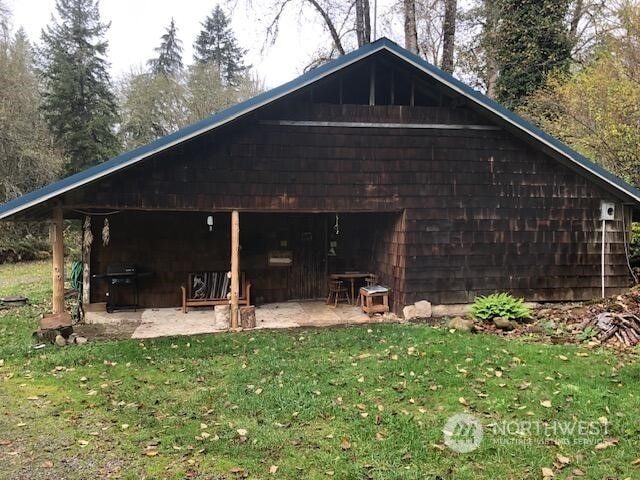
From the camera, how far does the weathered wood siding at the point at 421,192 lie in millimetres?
7980

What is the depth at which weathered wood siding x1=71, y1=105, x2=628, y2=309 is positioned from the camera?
7980 millimetres

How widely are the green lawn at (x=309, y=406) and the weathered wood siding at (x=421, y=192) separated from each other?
222 centimetres

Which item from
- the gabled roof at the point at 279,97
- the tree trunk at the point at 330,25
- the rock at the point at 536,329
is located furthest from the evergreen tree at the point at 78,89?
the rock at the point at 536,329

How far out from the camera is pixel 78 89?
22.2 meters

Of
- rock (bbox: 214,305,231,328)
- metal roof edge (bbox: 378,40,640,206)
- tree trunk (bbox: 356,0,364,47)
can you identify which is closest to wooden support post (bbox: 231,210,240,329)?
rock (bbox: 214,305,231,328)

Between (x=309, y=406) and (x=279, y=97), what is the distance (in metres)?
5.04

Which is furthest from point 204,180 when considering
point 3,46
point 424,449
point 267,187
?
point 3,46

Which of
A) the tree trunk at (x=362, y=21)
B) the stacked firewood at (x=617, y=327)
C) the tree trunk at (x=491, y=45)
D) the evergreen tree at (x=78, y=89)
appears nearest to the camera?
the stacked firewood at (x=617, y=327)

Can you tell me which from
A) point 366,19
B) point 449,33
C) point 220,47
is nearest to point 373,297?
point 449,33

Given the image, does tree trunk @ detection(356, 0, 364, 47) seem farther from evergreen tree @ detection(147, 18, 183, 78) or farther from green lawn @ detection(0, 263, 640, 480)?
evergreen tree @ detection(147, 18, 183, 78)

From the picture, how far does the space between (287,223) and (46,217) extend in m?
4.89

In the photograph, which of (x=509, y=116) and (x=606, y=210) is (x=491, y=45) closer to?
(x=606, y=210)

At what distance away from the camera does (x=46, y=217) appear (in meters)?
8.96

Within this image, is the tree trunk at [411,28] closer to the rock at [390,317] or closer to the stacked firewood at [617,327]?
the rock at [390,317]
